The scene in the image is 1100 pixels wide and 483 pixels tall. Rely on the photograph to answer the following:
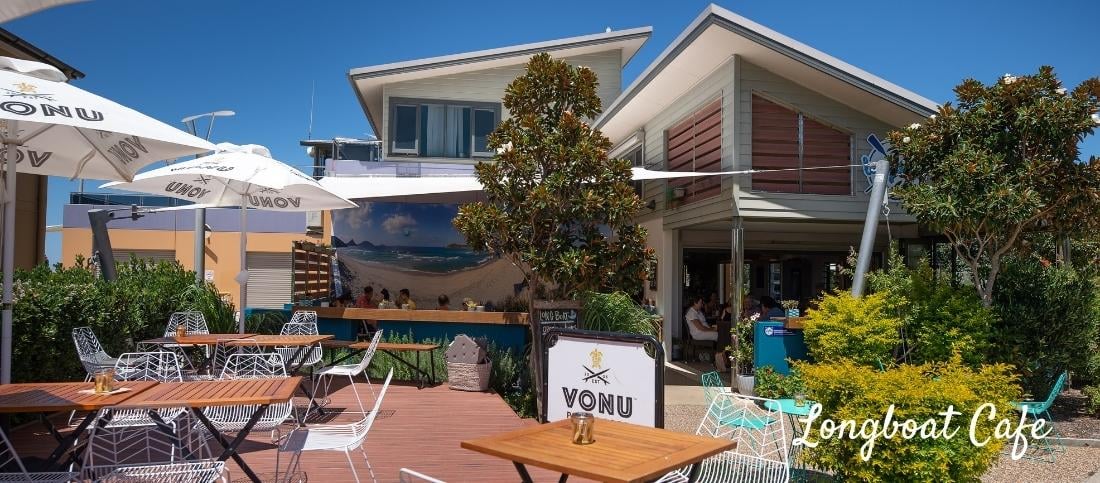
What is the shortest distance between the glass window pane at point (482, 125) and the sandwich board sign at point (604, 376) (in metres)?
12.9

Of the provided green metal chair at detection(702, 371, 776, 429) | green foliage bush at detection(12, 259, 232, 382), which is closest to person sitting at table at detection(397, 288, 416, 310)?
green foliage bush at detection(12, 259, 232, 382)

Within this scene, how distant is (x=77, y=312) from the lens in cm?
736

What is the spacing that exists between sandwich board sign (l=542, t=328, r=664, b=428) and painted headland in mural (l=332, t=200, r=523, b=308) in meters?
9.51

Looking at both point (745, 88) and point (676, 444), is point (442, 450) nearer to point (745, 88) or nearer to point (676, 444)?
point (676, 444)

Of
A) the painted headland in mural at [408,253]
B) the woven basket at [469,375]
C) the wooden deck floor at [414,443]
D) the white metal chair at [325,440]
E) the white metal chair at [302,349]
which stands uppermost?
the painted headland in mural at [408,253]

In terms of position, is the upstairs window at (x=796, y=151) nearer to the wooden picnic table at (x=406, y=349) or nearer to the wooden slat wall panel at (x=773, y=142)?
the wooden slat wall panel at (x=773, y=142)

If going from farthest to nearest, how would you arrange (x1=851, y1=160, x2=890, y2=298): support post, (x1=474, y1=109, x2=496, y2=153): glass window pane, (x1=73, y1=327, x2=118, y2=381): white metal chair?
1. (x1=474, y1=109, x2=496, y2=153): glass window pane
2. (x1=851, y1=160, x2=890, y2=298): support post
3. (x1=73, y1=327, x2=118, y2=381): white metal chair

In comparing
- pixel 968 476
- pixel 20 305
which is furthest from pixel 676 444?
pixel 20 305

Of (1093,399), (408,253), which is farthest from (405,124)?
(1093,399)

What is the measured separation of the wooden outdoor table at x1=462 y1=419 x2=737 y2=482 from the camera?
124 inches

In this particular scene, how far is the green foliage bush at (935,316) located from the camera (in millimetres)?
8812

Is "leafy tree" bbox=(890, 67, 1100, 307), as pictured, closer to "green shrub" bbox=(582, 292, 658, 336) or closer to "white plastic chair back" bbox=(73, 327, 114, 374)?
"green shrub" bbox=(582, 292, 658, 336)

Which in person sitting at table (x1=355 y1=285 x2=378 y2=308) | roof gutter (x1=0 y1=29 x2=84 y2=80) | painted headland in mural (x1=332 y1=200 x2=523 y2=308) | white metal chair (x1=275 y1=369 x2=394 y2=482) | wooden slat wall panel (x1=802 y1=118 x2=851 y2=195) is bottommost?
white metal chair (x1=275 y1=369 x2=394 y2=482)

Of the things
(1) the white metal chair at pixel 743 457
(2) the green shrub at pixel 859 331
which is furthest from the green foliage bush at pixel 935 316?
(1) the white metal chair at pixel 743 457
